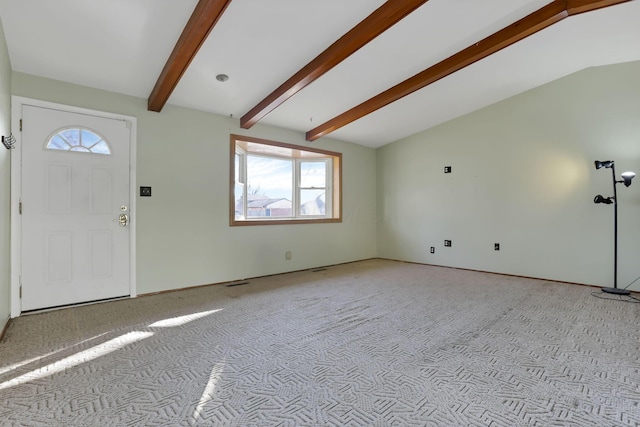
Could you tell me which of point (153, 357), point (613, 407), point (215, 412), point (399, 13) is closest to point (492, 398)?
point (613, 407)

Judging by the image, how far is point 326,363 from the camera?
1867 mm

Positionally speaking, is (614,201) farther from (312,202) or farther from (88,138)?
(88,138)

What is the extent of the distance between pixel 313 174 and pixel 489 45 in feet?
11.0

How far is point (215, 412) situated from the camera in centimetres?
141

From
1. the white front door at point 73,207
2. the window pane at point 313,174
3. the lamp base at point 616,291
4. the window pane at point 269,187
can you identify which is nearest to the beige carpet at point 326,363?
the white front door at point 73,207

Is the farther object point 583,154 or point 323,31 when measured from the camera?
point 583,154

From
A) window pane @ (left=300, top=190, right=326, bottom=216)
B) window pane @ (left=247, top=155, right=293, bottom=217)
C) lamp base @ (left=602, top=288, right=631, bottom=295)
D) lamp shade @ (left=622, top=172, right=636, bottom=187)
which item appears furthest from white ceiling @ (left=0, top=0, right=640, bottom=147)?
lamp base @ (left=602, top=288, right=631, bottom=295)

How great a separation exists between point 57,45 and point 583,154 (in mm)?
6064

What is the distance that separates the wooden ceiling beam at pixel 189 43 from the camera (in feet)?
6.78

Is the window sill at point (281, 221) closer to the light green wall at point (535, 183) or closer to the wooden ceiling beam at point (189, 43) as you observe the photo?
the light green wall at point (535, 183)

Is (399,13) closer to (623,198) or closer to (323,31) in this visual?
(323,31)

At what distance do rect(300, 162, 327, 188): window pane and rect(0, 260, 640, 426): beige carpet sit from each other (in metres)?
2.73

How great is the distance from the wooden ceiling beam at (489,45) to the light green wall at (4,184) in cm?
362

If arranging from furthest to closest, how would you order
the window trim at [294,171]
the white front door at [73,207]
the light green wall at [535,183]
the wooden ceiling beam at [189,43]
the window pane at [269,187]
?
the window pane at [269,187]
the window trim at [294,171]
the light green wall at [535,183]
the white front door at [73,207]
the wooden ceiling beam at [189,43]
